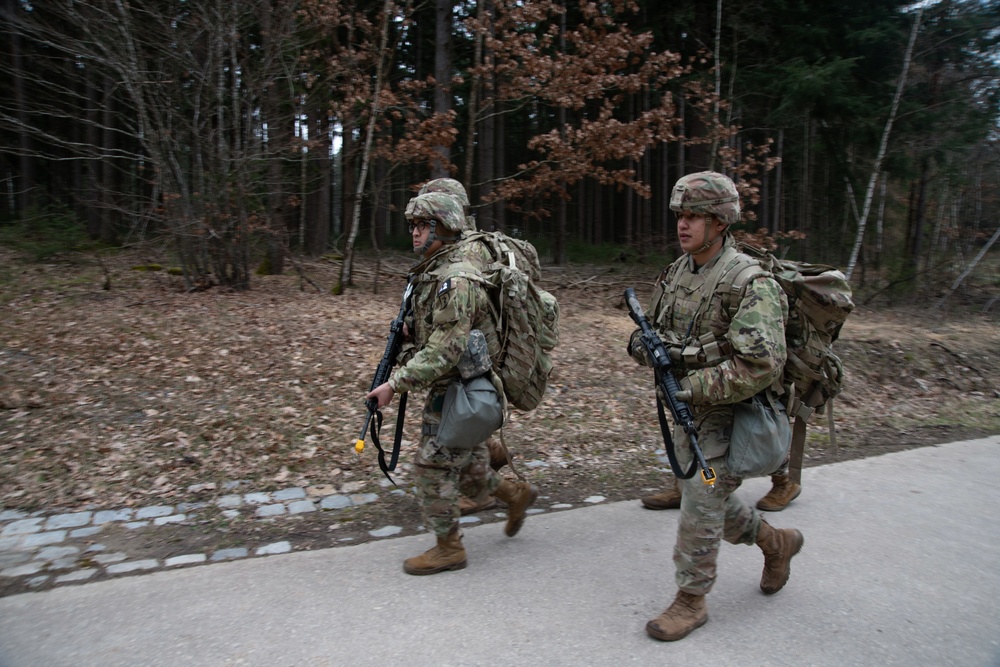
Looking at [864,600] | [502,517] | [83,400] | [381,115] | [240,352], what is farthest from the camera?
[381,115]

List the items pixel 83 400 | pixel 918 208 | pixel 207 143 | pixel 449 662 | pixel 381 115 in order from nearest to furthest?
pixel 449 662
pixel 83 400
pixel 207 143
pixel 381 115
pixel 918 208

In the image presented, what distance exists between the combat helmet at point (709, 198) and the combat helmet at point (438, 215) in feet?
4.16

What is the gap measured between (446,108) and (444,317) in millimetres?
8748

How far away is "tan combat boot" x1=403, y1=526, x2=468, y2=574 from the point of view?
391 cm

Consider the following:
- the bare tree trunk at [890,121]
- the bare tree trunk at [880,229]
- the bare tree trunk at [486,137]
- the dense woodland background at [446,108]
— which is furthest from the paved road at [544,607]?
the bare tree trunk at [880,229]

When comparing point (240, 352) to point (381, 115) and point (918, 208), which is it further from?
point (918, 208)

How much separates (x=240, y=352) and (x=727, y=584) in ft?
18.9

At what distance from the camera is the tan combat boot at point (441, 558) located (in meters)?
3.91

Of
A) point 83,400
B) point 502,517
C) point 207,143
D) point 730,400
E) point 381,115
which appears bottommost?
point 502,517

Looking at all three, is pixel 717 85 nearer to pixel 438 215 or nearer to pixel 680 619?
pixel 438 215

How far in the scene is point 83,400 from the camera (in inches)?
247

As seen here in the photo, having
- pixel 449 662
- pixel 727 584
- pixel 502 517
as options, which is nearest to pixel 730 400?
pixel 727 584

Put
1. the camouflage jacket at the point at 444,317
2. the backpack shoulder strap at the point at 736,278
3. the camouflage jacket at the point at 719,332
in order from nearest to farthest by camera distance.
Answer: the camouflage jacket at the point at 719,332, the backpack shoulder strap at the point at 736,278, the camouflage jacket at the point at 444,317

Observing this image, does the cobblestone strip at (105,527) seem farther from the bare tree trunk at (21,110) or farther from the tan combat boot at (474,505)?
the bare tree trunk at (21,110)
